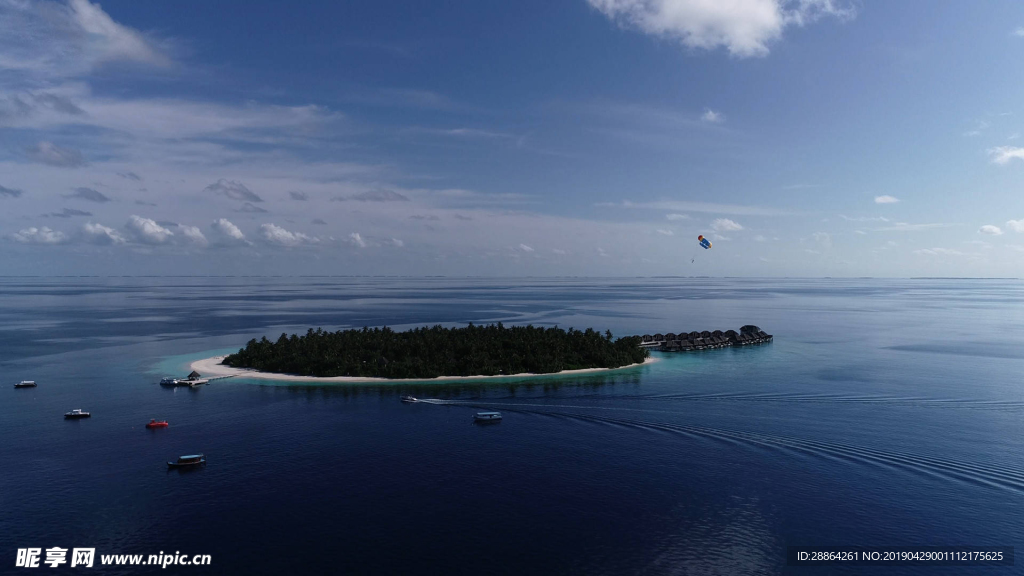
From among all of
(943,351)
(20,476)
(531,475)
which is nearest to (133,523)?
(20,476)

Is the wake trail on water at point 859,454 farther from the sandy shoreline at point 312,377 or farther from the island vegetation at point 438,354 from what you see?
the island vegetation at point 438,354

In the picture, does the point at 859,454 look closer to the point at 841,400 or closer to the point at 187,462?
the point at 841,400

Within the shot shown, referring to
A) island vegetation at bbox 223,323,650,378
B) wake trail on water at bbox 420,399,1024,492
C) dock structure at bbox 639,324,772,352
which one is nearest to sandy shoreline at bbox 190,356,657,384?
island vegetation at bbox 223,323,650,378

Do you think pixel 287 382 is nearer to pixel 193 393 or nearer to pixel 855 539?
pixel 193 393

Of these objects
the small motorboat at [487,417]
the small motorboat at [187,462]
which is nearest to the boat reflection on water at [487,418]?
the small motorboat at [487,417]

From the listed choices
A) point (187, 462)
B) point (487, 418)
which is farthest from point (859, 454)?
point (187, 462)

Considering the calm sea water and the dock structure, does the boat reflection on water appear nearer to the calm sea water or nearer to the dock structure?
the calm sea water
